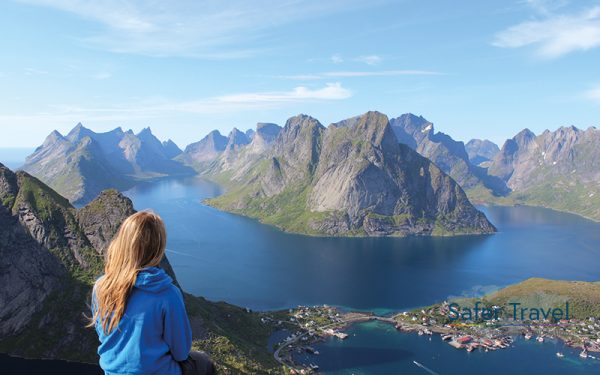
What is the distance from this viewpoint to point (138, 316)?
6.22 metres

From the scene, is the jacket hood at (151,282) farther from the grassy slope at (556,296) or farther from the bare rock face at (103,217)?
the grassy slope at (556,296)

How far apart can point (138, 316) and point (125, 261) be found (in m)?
0.83

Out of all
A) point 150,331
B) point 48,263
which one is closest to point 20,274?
point 48,263

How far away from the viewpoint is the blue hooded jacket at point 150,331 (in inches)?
246

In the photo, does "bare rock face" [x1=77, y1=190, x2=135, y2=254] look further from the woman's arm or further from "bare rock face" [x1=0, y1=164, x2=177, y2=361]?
the woman's arm

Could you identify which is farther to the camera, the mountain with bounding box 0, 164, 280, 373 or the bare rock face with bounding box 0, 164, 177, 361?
the bare rock face with bounding box 0, 164, 177, 361

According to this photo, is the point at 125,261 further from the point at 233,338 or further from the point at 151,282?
the point at 233,338

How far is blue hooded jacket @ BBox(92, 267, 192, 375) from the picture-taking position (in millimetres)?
6250

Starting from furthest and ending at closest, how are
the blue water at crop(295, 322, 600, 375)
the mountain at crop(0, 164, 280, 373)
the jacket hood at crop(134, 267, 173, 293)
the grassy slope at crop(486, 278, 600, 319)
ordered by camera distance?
the grassy slope at crop(486, 278, 600, 319), the blue water at crop(295, 322, 600, 375), the mountain at crop(0, 164, 280, 373), the jacket hood at crop(134, 267, 173, 293)

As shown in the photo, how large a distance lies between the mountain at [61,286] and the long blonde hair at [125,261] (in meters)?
89.3

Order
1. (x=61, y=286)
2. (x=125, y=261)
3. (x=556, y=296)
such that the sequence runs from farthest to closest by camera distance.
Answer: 1. (x=556, y=296)
2. (x=61, y=286)
3. (x=125, y=261)

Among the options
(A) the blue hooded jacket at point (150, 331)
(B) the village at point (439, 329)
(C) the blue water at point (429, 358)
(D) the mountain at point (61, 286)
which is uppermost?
(A) the blue hooded jacket at point (150, 331)

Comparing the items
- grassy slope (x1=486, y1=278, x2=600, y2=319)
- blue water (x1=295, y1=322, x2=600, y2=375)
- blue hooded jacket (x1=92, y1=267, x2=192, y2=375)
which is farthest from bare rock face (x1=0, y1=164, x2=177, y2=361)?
grassy slope (x1=486, y1=278, x2=600, y2=319)

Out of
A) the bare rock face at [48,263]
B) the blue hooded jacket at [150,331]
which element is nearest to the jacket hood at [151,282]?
the blue hooded jacket at [150,331]
